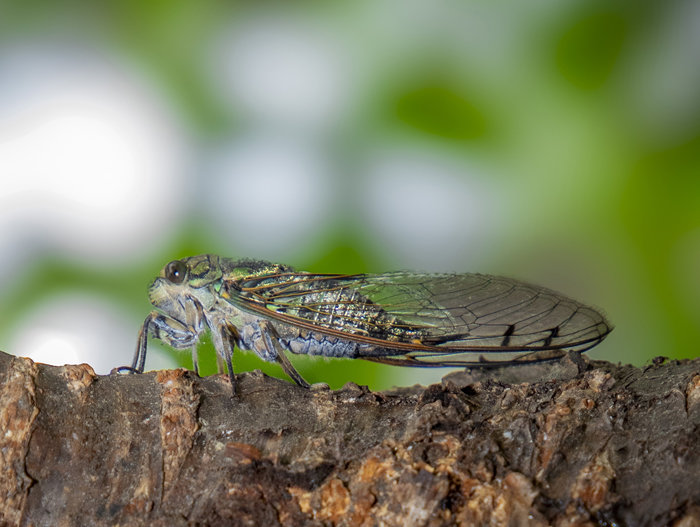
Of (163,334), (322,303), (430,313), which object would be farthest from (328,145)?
(163,334)

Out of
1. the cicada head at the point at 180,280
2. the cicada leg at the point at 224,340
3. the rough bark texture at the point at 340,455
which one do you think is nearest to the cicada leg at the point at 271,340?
the cicada leg at the point at 224,340

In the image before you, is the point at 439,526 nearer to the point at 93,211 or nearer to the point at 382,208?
the point at 382,208

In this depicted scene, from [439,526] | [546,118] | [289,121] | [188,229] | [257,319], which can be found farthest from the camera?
[289,121]

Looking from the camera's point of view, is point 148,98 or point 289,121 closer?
point 148,98

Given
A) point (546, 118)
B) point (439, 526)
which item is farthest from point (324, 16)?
point (439, 526)

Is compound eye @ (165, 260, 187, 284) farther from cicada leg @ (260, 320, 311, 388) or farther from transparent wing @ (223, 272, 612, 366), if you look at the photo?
cicada leg @ (260, 320, 311, 388)

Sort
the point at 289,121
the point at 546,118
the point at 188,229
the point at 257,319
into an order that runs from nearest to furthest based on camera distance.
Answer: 1. the point at 257,319
2. the point at 188,229
3. the point at 546,118
4. the point at 289,121

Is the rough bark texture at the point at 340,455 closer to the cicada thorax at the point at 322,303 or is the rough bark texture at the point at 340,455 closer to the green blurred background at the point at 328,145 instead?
the cicada thorax at the point at 322,303
